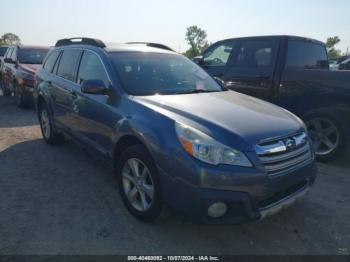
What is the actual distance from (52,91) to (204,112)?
3.07 m

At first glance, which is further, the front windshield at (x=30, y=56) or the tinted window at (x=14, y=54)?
the tinted window at (x=14, y=54)

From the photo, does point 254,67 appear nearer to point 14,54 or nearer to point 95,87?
point 95,87

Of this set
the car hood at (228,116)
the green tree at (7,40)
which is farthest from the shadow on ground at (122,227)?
the green tree at (7,40)

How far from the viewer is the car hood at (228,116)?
2717mm

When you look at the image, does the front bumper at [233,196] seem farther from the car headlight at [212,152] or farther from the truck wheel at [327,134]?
the truck wheel at [327,134]

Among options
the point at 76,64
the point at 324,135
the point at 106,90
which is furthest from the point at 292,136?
the point at 76,64

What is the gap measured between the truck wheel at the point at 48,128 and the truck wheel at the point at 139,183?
261 centimetres

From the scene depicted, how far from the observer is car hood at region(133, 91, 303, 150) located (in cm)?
272

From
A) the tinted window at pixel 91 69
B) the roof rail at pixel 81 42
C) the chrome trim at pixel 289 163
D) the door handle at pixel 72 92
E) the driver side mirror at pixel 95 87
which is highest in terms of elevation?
the roof rail at pixel 81 42

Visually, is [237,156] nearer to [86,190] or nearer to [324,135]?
[86,190]

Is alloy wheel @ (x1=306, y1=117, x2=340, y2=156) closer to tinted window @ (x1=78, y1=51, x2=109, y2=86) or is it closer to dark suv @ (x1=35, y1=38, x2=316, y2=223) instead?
dark suv @ (x1=35, y1=38, x2=316, y2=223)

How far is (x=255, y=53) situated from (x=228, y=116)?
3172mm

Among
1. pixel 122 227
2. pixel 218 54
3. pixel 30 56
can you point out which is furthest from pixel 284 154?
pixel 30 56

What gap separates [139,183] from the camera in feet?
10.3
